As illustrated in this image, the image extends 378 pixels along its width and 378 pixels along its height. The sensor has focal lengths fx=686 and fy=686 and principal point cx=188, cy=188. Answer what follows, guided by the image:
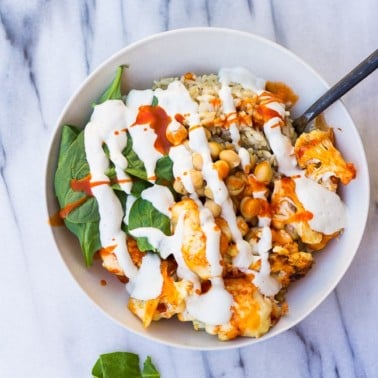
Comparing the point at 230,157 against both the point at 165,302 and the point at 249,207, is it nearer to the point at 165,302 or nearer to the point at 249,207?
the point at 249,207

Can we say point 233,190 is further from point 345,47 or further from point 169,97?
point 345,47

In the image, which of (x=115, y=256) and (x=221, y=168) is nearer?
(x=221, y=168)

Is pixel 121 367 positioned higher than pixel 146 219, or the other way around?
pixel 146 219

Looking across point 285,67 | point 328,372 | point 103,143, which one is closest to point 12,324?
point 103,143

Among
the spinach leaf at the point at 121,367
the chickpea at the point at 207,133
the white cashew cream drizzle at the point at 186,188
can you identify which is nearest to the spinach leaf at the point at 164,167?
the white cashew cream drizzle at the point at 186,188

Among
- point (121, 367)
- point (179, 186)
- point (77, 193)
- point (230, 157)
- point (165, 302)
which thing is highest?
point (230, 157)

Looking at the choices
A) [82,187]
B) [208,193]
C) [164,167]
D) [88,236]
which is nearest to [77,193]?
[82,187]

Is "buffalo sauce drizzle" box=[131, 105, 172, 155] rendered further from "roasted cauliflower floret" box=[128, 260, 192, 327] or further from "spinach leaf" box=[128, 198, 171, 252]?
"roasted cauliflower floret" box=[128, 260, 192, 327]
